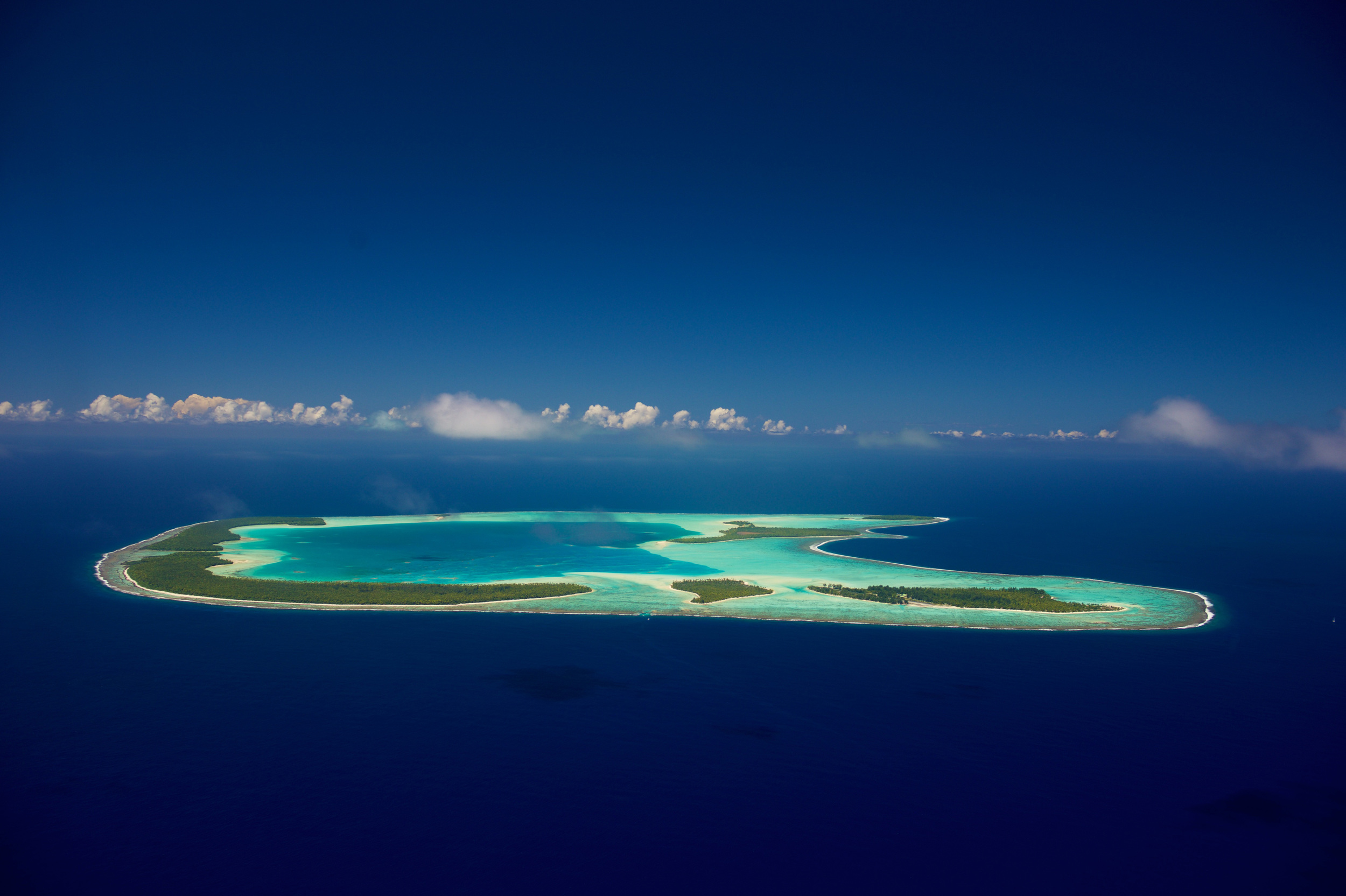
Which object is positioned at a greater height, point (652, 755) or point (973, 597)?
point (973, 597)

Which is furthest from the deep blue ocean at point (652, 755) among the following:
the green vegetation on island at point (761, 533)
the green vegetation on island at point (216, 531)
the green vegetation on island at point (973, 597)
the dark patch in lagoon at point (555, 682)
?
the green vegetation on island at point (761, 533)

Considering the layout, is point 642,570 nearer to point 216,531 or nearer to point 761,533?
point 761,533

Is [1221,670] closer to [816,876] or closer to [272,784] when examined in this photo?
[816,876]

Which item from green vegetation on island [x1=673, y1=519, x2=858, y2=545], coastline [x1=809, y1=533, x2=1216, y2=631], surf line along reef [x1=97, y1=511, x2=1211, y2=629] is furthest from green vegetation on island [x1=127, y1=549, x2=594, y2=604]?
coastline [x1=809, y1=533, x2=1216, y2=631]

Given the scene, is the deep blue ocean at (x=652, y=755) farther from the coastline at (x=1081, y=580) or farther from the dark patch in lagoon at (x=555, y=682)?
the coastline at (x=1081, y=580)

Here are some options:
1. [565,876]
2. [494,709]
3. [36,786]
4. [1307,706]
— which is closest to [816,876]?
[565,876]

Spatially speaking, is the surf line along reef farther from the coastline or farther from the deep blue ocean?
the deep blue ocean

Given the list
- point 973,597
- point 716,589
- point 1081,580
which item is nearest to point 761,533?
point 716,589
